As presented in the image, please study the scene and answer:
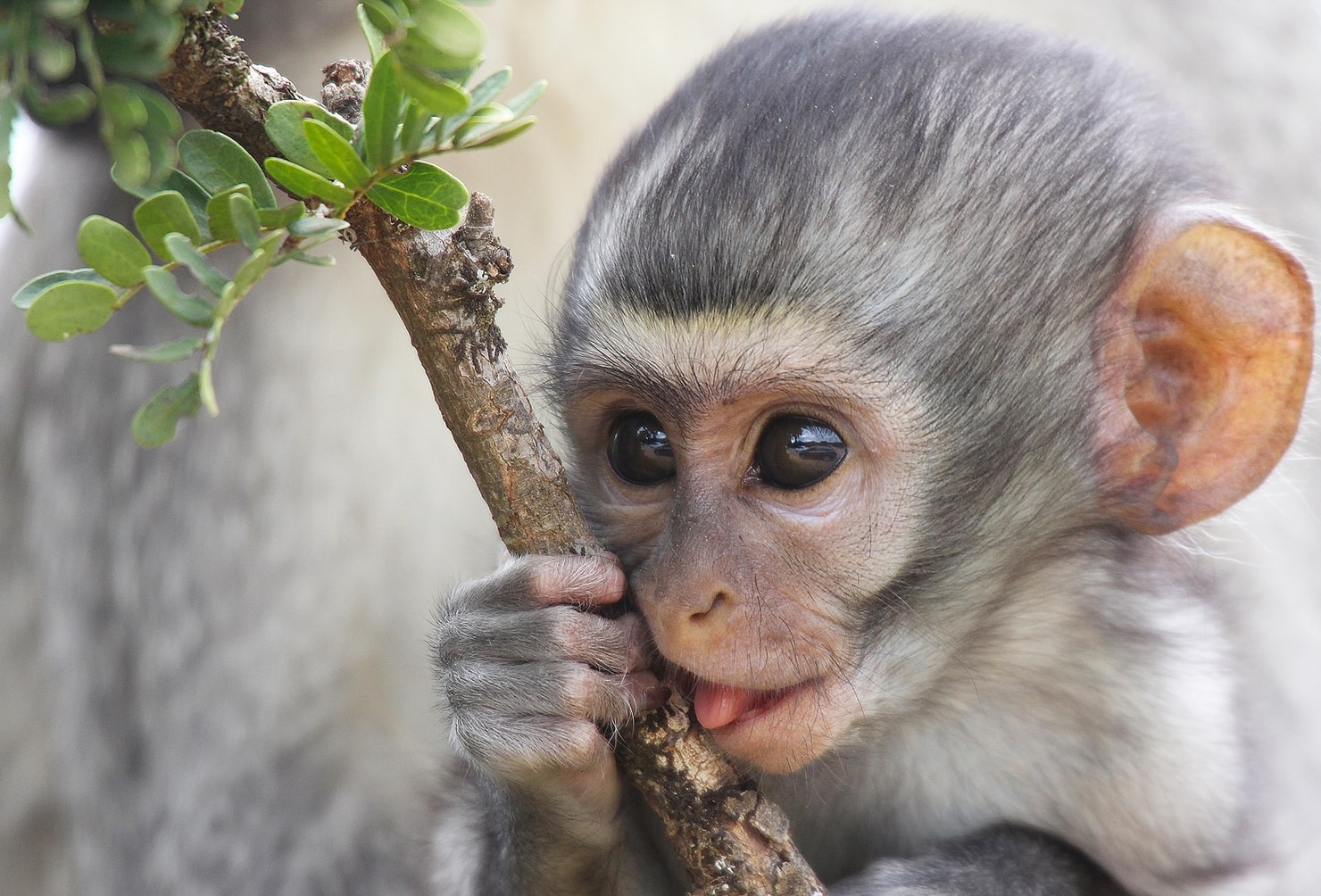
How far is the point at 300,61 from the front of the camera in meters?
2.45

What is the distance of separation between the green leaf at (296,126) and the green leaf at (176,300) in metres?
0.14

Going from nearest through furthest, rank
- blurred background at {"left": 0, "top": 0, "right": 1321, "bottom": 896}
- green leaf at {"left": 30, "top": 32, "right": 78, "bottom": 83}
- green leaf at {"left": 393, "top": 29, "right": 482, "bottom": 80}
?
green leaf at {"left": 30, "top": 32, "right": 78, "bottom": 83} → green leaf at {"left": 393, "top": 29, "right": 482, "bottom": 80} → blurred background at {"left": 0, "top": 0, "right": 1321, "bottom": 896}

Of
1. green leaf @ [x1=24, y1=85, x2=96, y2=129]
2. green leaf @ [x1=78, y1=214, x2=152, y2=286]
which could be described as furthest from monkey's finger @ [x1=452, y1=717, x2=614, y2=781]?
green leaf @ [x1=24, y1=85, x2=96, y2=129]

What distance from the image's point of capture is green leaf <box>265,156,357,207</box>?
863 mm

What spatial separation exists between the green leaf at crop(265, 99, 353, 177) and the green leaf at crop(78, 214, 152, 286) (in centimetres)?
13

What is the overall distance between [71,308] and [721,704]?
2.93 ft

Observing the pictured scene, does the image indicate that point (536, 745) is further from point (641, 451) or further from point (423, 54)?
point (423, 54)

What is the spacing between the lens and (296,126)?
88 cm

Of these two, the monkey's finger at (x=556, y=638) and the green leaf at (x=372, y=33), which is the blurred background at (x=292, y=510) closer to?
the monkey's finger at (x=556, y=638)

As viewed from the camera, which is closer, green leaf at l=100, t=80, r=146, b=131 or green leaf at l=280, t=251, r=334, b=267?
green leaf at l=100, t=80, r=146, b=131

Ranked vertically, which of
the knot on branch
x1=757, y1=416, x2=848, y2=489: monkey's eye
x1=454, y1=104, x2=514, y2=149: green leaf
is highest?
the knot on branch

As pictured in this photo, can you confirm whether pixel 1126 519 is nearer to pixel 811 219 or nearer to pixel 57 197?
pixel 811 219

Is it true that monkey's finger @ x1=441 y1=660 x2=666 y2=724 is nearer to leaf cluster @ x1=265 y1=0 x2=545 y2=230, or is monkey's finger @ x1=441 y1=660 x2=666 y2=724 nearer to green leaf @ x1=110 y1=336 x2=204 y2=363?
leaf cluster @ x1=265 y1=0 x2=545 y2=230

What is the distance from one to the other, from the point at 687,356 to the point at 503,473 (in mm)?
398
